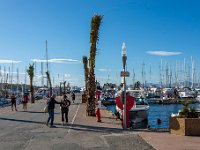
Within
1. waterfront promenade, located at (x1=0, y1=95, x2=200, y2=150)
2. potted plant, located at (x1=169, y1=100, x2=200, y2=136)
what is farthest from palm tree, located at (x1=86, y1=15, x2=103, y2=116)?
potted plant, located at (x1=169, y1=100, x2=200, y2=136)

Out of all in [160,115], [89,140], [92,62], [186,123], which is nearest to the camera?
[89,140]

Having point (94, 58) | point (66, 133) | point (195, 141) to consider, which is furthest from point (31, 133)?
point (94, 58)

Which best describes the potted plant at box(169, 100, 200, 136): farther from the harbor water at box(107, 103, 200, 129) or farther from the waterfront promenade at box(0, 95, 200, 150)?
the harbor water at box(107, 103, 200, 129)

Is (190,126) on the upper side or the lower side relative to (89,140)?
upper

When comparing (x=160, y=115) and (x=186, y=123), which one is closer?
(x=186, y=123)

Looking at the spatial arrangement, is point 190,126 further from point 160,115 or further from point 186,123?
point 160,115

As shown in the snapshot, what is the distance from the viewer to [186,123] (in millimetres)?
15398

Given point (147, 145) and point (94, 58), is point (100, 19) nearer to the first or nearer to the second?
point (94, 58)

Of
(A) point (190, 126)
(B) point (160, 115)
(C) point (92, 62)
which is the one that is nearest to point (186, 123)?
(A) point (190, 126)

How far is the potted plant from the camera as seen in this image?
1538cm

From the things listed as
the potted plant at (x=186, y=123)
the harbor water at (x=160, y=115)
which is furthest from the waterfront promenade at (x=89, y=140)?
the harbor water at (x=160, y=115)

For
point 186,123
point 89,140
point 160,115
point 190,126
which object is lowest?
point 160,115

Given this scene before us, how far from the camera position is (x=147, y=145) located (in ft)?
43.5

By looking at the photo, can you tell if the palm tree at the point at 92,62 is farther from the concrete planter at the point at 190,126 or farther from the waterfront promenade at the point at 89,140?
the concrete planter at the point at 190,126
